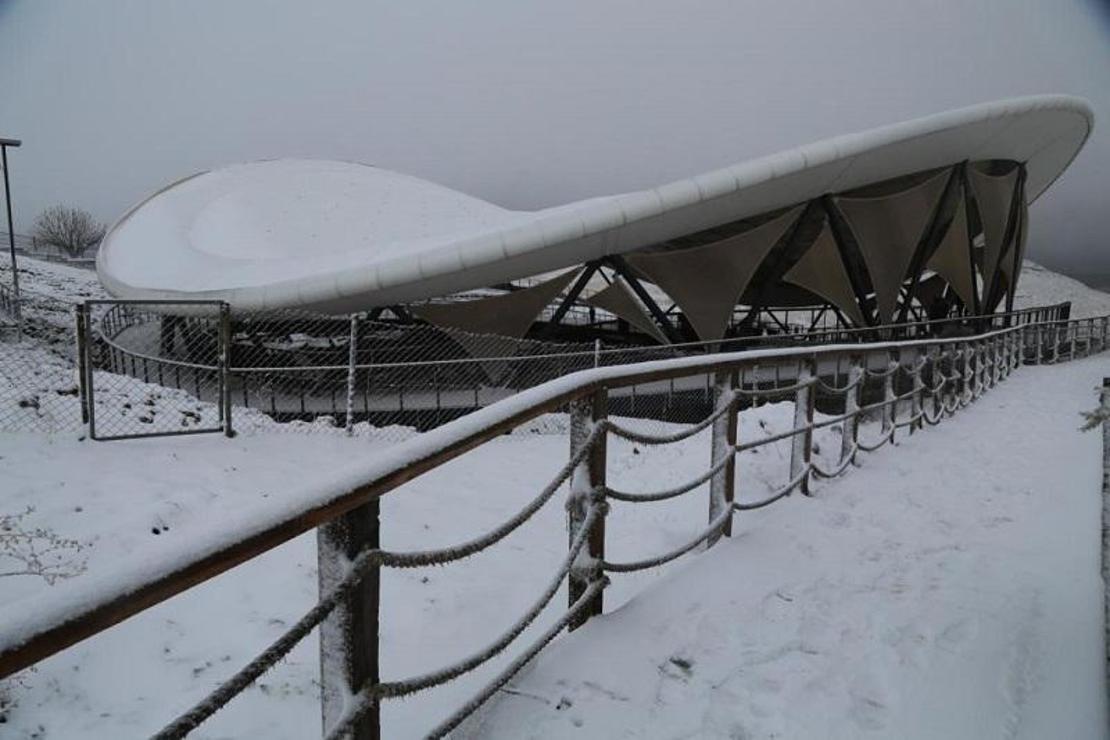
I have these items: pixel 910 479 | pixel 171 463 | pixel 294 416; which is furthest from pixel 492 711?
pixel 294 416

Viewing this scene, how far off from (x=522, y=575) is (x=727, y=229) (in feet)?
49.7

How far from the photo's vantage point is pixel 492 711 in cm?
211

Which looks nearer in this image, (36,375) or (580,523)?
(580,523)

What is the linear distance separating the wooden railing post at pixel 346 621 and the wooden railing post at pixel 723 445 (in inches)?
91.7

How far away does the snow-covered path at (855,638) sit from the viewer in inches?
83.4

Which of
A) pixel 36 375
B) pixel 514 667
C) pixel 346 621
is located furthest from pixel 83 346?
pixel 346 621

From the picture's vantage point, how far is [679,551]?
3.05 meters

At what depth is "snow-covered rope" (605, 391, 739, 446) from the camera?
2.61 m

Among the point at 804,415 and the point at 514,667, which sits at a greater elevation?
the point at 804,415

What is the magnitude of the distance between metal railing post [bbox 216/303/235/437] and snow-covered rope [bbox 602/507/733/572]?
5.94 m

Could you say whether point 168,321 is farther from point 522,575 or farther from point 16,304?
point 522,575

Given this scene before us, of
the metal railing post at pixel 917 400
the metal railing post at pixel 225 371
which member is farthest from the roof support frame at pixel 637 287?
the metal railing post at pixel 225 371

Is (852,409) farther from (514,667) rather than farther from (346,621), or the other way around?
(346,621)

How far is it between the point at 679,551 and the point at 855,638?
0.78 meters
